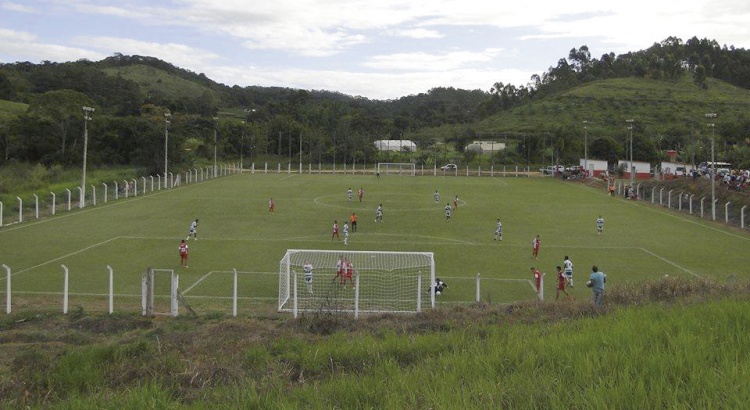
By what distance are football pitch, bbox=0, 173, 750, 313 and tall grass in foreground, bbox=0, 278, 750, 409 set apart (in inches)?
351

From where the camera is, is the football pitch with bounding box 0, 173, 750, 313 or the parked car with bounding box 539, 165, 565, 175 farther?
the parked car with bounding box 539, 165, 565, 175

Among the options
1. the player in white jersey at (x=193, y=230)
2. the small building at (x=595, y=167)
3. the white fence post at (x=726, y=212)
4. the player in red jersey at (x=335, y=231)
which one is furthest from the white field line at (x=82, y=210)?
the small building at (x=595, y=167)

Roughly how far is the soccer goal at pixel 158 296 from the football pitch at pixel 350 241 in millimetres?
765

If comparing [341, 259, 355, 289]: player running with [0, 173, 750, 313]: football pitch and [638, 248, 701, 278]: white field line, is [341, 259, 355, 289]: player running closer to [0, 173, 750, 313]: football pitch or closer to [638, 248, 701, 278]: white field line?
[0, 173, 750, 313]: football pitch

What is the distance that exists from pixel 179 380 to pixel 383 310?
9.87 m

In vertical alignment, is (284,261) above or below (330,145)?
below

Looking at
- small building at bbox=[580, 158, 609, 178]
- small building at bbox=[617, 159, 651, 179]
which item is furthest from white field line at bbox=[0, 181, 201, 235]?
small building at bbox=[617, 159, 651, 179]

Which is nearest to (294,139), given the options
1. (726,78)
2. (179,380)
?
(179,380)

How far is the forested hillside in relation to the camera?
67.8 m

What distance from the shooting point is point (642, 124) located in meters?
105

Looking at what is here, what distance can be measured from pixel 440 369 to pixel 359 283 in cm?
1269

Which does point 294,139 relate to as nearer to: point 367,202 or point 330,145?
point 330,145

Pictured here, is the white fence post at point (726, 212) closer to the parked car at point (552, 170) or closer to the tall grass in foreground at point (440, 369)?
the tall grass in foreground at point (440, 369)

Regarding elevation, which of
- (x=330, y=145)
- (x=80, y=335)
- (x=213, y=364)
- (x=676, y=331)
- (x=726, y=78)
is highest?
(x=726, y=78)
